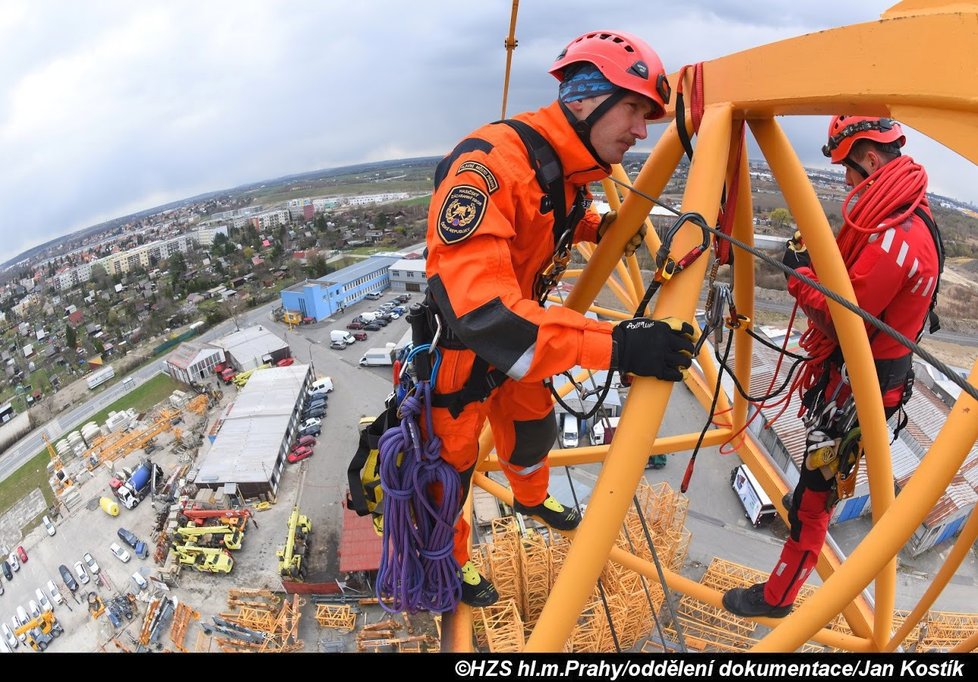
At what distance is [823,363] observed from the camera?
3766mm

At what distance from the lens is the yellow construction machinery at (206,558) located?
47.1ft

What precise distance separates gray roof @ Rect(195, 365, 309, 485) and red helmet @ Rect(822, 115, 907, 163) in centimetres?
1791

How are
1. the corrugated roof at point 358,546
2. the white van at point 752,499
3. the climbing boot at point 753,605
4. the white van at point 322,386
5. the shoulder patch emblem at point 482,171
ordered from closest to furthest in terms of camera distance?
the shoulder patch emblem at point 482,171 < the climbing boot at point 753,605 < the corrugated roof at point 358,546 < the white van at point 752,499 < the white van at point 322,386

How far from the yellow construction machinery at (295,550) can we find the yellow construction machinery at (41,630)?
6708 mm

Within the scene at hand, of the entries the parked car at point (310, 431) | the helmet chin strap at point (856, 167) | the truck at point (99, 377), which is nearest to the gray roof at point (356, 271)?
the truck at point (99, 377)

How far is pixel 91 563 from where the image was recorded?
53.8ft

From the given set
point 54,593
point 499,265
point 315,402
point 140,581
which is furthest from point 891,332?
point 315,402

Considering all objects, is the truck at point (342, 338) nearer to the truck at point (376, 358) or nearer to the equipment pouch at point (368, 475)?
the truck at point (376, 358)

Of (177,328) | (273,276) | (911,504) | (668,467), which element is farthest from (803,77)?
(273,276)

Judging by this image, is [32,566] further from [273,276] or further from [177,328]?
[273,276]

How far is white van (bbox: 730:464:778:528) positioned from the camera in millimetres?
13992

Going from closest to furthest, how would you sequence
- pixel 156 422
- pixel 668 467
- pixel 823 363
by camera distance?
pixel 823 363 → pixel 668 467 → pixel 156 422

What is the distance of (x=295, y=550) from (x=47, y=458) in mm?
20126
